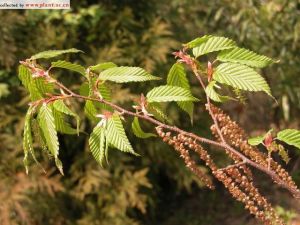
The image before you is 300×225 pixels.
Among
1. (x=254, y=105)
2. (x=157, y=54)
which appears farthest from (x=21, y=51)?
(x=254, y=105)

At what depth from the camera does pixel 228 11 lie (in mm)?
7051

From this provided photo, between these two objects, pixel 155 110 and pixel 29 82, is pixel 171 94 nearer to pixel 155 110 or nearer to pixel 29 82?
pixel 155 110

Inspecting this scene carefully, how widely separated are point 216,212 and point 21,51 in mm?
3067

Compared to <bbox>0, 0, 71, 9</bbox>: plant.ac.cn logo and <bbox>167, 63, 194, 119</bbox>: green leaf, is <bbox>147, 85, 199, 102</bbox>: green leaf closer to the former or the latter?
<bbox>167, 63, 194, 119</bbox>: green leaf

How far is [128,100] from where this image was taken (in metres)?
5.12

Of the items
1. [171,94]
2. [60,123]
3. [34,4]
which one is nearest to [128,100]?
[34,4]

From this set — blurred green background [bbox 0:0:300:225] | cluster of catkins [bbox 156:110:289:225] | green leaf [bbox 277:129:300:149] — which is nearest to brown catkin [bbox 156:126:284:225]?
cluster of catkins [bbox 156:110:289:225]

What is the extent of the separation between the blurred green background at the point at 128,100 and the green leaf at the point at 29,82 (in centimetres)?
339

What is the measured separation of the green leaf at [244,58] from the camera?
1187mm

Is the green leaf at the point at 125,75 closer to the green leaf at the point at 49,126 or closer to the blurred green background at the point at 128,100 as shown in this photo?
the green leaf at the point at 49,126

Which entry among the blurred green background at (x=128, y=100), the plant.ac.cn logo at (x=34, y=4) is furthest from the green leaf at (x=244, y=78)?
the blurred green background at (x=128, y=100)

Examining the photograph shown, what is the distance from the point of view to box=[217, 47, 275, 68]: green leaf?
1.19 metres

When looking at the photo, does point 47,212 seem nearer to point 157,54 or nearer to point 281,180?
point 157,54

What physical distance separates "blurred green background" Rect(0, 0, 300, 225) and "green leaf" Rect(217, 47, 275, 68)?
11.8 ft
